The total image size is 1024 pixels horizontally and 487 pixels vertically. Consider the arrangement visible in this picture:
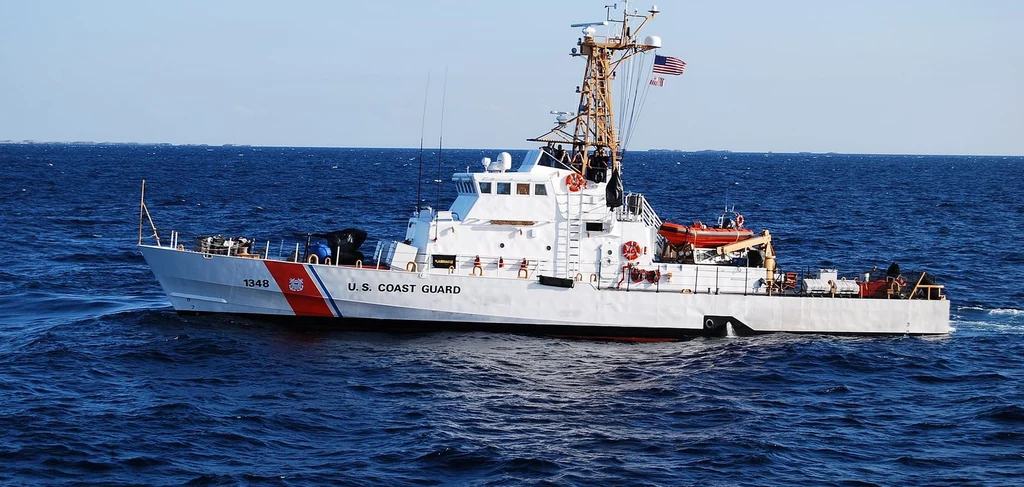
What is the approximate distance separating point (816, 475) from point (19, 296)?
2264cm

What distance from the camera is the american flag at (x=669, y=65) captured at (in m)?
25.7

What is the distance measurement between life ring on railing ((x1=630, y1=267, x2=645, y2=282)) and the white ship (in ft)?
0.11

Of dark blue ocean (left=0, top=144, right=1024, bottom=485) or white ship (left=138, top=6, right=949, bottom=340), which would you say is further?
white ship (left=138, top=6, right=949, bottom=340)

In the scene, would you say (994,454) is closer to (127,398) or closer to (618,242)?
(618,242)

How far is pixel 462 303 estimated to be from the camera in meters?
24.6

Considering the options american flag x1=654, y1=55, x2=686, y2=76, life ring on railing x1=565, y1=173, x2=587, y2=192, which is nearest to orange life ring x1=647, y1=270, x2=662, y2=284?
life ring on railing x1=565, y1=173, x2=587, y2=192

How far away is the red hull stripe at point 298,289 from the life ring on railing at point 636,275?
7.55 metres

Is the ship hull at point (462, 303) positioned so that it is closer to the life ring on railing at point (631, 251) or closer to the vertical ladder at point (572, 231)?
the vertical ladder at point (572, 231)

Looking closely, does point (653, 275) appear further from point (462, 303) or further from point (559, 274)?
point (462, 303)

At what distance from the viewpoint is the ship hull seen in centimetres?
2448

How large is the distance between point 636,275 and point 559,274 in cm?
195

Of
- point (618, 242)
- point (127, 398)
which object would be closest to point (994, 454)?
point (618, 242)

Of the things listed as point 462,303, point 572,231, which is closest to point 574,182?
point 572,231

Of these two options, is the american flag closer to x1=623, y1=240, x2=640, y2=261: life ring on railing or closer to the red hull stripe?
x1=623, y1=240, x2=640, y2=261: life ring on railing
